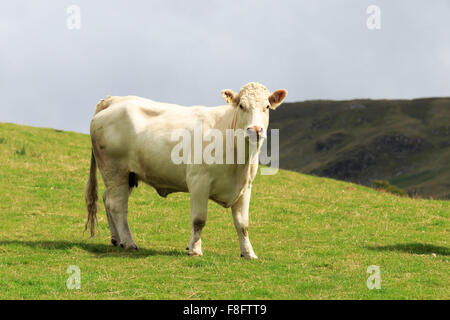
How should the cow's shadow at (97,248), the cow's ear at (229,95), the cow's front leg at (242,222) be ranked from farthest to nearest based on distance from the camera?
the cow's shadow at (97,248), the cow's front leg at (242,222), the cow's ear at (229,95)

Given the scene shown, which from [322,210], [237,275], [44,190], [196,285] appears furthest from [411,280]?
[44,190]

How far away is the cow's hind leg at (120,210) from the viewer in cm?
1355

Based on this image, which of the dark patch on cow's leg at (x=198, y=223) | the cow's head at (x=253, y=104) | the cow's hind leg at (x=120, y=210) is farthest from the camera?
the cow's hind leg at (x=120, y=210)

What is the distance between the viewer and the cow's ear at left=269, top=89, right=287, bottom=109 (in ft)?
38.4

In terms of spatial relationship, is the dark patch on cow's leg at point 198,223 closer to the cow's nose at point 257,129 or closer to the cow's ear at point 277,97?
the cow's nose at point 257,129

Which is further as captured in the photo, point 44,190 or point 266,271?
point 44,190

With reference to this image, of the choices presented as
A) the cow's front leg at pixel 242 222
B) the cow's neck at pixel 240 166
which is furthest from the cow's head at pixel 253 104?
the cow's front leg at pixel 242 222

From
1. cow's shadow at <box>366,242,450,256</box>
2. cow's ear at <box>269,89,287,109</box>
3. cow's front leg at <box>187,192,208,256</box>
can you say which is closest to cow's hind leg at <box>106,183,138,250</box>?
cow's front leg at <box>187,192,208,256</box>

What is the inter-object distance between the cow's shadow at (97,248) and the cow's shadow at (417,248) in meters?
5.75

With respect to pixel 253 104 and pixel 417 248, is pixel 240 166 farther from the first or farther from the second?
pixel 417 248

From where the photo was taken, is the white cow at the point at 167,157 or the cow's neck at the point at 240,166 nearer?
the white cow at the point at 167,157
